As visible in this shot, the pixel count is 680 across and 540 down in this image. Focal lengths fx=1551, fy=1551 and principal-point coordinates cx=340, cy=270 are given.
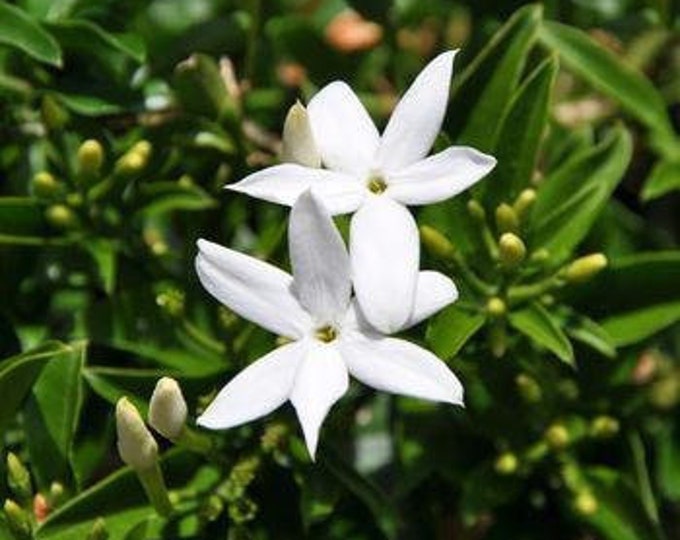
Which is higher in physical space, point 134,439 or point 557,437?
point 134,439

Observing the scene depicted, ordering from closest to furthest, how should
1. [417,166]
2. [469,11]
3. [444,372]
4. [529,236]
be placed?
[444,372]
[417,166]
[529,236]
[469,11]

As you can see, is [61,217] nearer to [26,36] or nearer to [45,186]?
[45,186]

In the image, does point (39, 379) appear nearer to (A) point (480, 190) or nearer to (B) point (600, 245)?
(A) point (480, 190)

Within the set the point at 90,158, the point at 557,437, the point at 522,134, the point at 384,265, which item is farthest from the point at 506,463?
the point at 90,158

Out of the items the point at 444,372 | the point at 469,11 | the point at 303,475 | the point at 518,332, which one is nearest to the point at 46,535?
the point at 303,475

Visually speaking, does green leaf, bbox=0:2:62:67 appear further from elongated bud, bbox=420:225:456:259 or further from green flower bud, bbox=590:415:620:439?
green flower bud, bbox=590:415:620:439

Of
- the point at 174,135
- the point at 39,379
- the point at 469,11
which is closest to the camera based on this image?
the point at 39,379

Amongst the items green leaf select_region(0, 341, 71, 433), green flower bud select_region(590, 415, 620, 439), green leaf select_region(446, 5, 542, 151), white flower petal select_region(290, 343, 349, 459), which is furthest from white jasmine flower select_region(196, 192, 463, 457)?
green flower bud select_region(590, 415, 620, 439)

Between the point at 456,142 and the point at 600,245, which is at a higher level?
the point at 456,142
